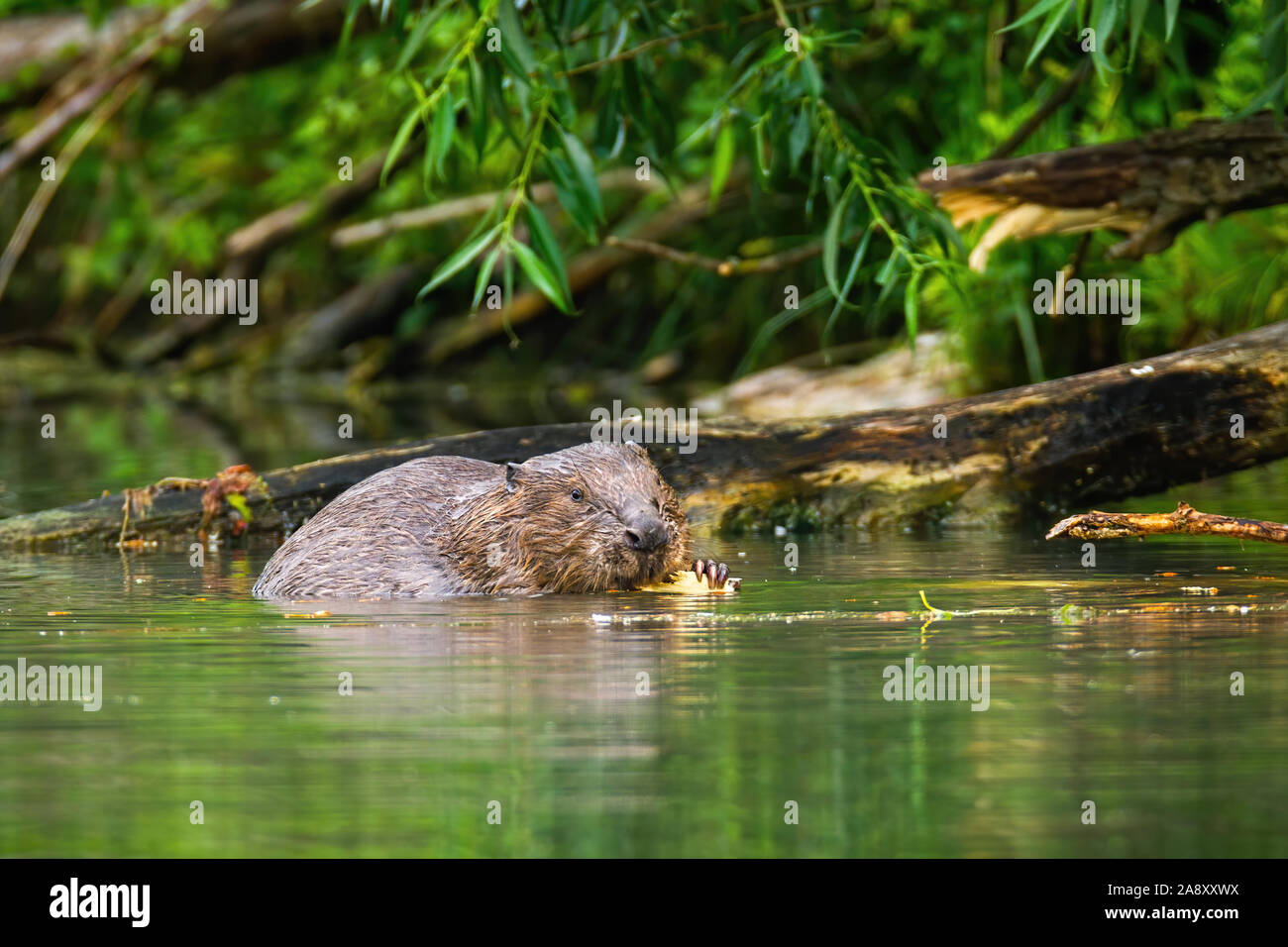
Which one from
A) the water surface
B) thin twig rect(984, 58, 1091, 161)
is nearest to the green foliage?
thin twig rect(984, 58, 1091, 161)

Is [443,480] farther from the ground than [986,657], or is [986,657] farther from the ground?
[443,480]

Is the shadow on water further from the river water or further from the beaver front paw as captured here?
the beaver front paw

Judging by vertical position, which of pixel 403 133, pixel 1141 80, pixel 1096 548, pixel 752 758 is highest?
pixel 1141 80

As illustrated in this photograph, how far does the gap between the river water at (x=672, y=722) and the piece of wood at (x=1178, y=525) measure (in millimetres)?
235

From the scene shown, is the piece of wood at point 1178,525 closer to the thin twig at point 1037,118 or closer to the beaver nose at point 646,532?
the beaver nose at point 646,532

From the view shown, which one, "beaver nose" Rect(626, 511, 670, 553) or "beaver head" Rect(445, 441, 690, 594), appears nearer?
"beaver nose" Rect(626, 511, 670, 553)

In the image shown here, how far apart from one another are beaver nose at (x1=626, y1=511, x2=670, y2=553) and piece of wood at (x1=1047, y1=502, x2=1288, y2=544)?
145 centimetres

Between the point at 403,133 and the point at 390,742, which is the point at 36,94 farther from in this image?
the point at 390,742

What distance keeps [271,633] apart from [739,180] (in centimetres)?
1173

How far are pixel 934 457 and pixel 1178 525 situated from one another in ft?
8.61

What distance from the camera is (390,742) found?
184 inches

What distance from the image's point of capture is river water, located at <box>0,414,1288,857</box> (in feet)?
12.8

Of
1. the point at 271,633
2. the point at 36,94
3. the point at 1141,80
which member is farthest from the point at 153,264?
the point at 271,633

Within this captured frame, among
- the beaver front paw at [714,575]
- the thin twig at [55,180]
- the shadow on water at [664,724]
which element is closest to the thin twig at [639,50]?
the beaver front paw at [714,575]
